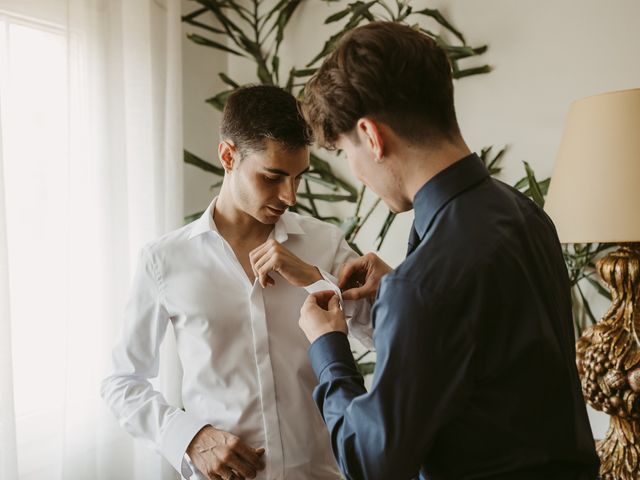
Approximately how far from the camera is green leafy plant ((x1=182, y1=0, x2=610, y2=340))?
2.04 m

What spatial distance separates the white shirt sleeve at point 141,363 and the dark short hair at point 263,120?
0.36 meters

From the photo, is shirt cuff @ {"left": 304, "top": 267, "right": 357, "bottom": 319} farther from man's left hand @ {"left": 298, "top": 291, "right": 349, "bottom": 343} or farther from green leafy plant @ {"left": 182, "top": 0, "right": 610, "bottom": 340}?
green leafy plant @ {"left": 182, "top": 0, "right": 610, "bottom": 340}

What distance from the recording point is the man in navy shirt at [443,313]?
0.81m

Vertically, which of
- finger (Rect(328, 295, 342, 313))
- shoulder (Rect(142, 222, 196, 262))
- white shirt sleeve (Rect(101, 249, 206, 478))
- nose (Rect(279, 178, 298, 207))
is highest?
nose (Rect(279, 178, 298, 207))

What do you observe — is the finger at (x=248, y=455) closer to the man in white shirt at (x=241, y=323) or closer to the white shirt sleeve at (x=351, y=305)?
the man in white shirt at (x=241, y=323)

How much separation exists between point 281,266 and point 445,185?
475 millimetres

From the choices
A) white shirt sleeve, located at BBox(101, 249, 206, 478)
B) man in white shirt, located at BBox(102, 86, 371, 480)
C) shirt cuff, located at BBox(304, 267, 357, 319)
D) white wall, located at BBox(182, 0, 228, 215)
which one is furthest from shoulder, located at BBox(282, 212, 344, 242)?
white wall, located at BBox(182, 0, 228, 215)

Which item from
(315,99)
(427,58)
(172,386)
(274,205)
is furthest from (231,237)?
(172,386)

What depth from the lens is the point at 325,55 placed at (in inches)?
93.6

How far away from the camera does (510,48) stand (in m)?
2.15

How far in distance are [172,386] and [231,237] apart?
1.01 m

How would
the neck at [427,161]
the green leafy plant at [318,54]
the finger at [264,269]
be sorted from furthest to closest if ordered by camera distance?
the green leafy plant at [318,54] < the finger at [264,269] < the neck at [427,161]

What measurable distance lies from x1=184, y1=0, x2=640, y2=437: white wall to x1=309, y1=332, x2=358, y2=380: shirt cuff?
141cm

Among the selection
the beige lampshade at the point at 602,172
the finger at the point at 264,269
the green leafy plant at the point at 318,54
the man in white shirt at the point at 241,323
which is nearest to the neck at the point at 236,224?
the man in white shirt at the point at 241,323
